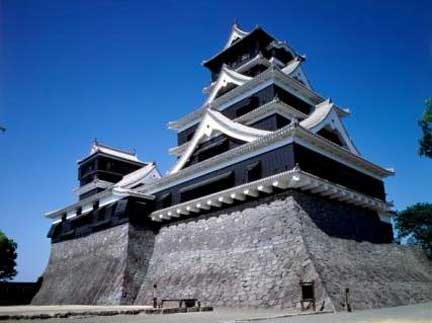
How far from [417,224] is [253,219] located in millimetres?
17128

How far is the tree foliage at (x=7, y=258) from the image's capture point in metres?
38.5

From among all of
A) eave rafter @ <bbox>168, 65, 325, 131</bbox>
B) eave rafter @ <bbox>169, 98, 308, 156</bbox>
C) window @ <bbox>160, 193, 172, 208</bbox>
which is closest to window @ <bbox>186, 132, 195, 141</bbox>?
eave rafter @ <bbox>168, 65, 325, 131</bbox>

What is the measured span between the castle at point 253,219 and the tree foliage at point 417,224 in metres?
6.01

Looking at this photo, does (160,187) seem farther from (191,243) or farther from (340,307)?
(340,307)

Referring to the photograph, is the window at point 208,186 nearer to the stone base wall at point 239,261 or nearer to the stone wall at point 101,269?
the stone base wall at point 239,261

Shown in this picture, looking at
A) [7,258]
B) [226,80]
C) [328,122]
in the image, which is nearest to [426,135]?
[328,122]

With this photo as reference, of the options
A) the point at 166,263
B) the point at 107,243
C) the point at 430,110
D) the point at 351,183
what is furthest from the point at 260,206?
the point at 107,243

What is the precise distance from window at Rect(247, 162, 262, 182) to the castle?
5 centimetres

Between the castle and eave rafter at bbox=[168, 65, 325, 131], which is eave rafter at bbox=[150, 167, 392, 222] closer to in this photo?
the castle

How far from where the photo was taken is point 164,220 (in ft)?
80.2

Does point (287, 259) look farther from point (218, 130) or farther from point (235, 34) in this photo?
point (235, 34)

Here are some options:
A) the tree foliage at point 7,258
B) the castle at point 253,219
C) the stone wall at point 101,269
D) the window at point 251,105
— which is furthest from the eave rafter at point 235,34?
the tree foliage at point 7,258

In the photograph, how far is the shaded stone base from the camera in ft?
51.0

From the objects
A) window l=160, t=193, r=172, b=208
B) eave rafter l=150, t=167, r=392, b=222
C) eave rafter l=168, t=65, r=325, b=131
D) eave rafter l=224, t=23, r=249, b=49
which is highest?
eave rafter l=224, t=23, r=249, b=49
